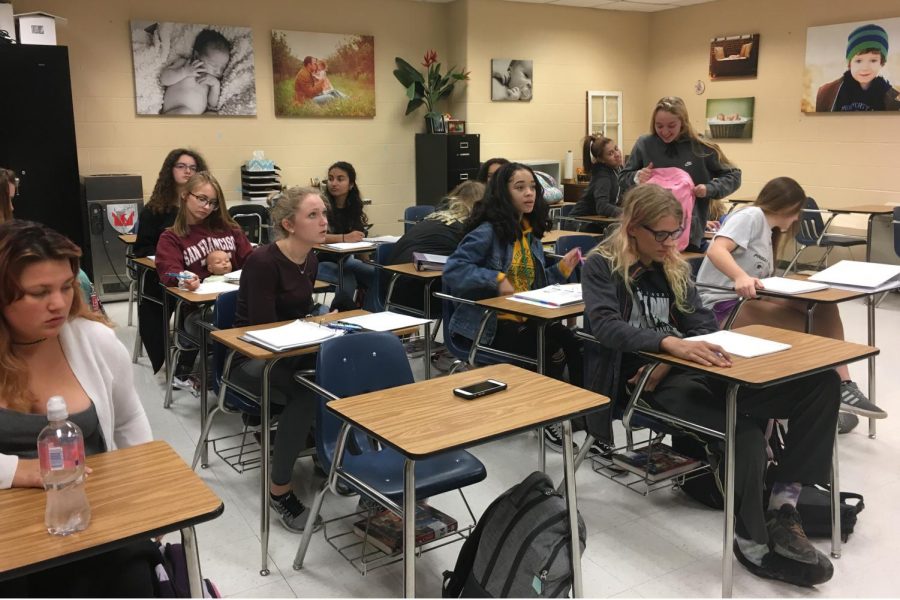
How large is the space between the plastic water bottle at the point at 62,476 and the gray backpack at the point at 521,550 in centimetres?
101

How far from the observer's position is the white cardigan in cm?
173

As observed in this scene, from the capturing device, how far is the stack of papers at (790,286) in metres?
3.33

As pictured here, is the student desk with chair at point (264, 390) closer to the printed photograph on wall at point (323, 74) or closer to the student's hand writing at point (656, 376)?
the student's hand writing at point (656, 376)

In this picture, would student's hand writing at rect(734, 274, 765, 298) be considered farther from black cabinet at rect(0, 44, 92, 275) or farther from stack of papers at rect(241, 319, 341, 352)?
black cabinet at rect(0, 44, 92, 275)

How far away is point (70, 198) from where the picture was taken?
6434 mm

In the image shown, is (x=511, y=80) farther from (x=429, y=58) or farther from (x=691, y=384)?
(x=691, y=384)

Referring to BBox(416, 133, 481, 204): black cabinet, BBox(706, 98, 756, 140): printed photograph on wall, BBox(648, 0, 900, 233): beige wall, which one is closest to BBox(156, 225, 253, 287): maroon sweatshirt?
BBox(416, 133, 481, 204): black cabinet

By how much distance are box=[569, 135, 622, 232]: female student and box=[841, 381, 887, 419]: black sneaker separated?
8.96ft

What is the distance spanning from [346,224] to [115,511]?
4.16 m

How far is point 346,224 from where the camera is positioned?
5.48 m

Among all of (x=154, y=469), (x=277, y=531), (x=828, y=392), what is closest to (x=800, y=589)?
(x=828, y=392)

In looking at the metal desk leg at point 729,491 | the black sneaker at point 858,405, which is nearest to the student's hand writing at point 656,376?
the metal desk leg at point 729,491

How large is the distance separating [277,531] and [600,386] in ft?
4.01

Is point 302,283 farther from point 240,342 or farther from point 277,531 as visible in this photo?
point 277,531
